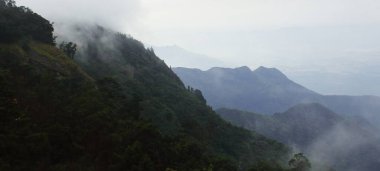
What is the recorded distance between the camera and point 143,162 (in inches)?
2031

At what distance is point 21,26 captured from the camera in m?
103

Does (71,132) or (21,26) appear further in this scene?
(21,26)

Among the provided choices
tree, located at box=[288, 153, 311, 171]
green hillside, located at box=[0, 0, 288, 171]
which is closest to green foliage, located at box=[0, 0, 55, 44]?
green hillside, located at box=[0, 0, 288, 171]

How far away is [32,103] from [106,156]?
39.8 ft

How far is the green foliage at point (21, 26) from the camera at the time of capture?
94.6 meters

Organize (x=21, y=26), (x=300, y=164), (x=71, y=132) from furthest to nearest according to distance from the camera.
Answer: (x=21, y=26) < (x=300, y=164) < (x=71, y=132)

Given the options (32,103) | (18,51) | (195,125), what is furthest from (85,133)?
(195,125)

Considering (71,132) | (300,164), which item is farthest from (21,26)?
(300,164)

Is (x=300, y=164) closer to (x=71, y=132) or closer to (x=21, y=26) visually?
(x=71, y=132)

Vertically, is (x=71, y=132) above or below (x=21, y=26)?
below

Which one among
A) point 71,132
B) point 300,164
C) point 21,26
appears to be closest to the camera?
point 71,132

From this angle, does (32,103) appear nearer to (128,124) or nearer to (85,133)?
(85,133)

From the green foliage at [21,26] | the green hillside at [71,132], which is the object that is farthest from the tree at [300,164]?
the green foliage at [21,26]

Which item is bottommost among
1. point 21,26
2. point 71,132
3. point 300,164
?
point 71,132
